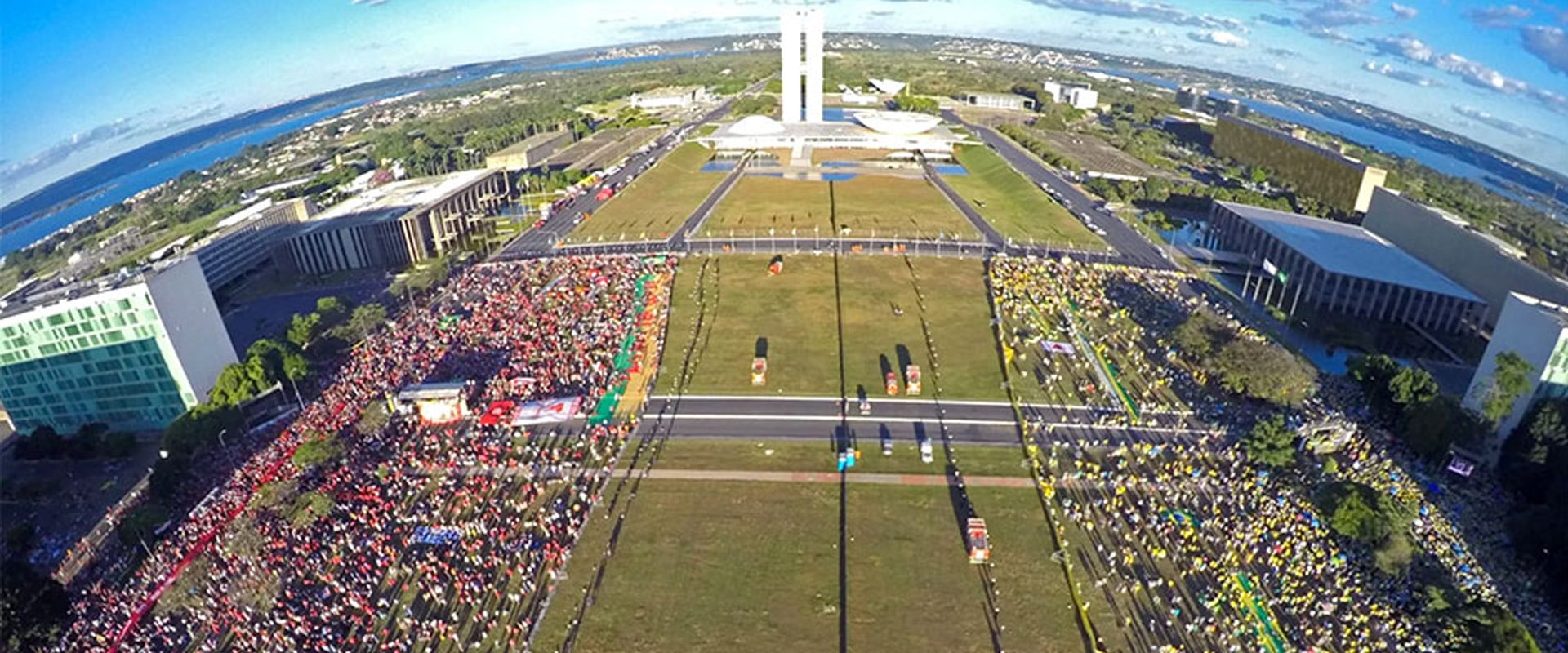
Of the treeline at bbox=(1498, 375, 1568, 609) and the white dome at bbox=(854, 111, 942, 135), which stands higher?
the white dome at bbox=(854, 111, 942, 135)

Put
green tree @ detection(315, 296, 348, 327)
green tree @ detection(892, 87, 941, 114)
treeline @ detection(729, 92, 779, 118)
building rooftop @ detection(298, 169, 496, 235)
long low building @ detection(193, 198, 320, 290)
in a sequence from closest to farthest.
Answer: green tree @ detection(315, 296, 348, 327), long low building @ detection(193, 198, 320, 290), building rooftop @ detection(298, 169, 496, 235), treeline @ detection(729, 92, 779, 118), green tree @ detection(892, 87, 941, 114)

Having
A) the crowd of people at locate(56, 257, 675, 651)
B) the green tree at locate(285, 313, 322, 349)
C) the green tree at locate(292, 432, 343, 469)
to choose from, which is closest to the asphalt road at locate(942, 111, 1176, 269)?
the crowd of people at locate(56, 257, 675, 651)

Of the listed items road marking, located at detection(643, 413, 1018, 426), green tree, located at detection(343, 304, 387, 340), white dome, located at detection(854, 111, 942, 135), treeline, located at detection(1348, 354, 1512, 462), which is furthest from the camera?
white dome, located at detection(854, 111, 942, 135)

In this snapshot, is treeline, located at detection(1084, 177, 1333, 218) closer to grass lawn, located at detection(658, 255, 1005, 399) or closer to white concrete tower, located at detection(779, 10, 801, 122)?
grass lawn, located at detection(658, 255, 1005, 399)

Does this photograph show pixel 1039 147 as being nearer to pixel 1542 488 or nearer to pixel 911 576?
pixel 1542 488

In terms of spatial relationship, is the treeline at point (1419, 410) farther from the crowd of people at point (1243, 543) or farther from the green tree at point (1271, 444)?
the green tree at point (1271, 444)

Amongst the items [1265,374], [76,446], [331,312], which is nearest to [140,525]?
[76,446]

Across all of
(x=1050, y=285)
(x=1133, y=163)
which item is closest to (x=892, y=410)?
(x=1050, y=285)
